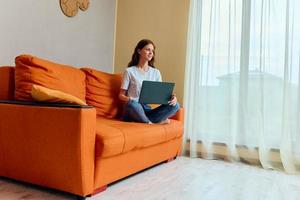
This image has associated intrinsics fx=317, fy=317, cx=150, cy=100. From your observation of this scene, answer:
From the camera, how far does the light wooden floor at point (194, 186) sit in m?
1.97

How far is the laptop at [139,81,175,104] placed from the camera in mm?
2551

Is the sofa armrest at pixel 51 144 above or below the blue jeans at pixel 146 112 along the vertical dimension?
below

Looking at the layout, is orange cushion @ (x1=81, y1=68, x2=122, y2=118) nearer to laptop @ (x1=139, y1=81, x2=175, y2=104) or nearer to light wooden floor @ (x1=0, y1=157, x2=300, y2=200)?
laptop @ (x1=139, y1=81, x2=175, y2=104)

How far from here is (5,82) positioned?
7.49 feet

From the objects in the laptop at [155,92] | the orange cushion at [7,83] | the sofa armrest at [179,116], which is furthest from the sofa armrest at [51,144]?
the sofa armrest at [179,116]

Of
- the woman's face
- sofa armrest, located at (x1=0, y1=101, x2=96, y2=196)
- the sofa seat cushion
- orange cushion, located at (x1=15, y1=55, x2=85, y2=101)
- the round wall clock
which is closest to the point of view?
sofa armrest, located at (x1=0, y1=101, x2=96, y2=196)

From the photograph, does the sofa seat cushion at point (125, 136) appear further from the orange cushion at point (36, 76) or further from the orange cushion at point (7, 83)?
the orange cushion at point (7, 83)

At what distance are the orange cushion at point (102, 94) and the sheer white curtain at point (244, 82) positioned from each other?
0.91 meters

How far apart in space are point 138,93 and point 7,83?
1084mm

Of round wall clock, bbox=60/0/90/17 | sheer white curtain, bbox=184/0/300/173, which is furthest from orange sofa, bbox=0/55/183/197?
sheer white curtain, bbox=184/0/300/173

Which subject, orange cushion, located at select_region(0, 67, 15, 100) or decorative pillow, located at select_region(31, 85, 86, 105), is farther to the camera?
orange cushion, located at select_region(0, 67, 15, 100)

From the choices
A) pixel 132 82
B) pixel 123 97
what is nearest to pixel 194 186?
pixel 123 97

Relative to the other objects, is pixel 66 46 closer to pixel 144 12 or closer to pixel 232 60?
pixel 144 12

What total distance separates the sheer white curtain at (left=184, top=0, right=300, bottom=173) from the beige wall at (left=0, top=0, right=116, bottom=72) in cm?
104
